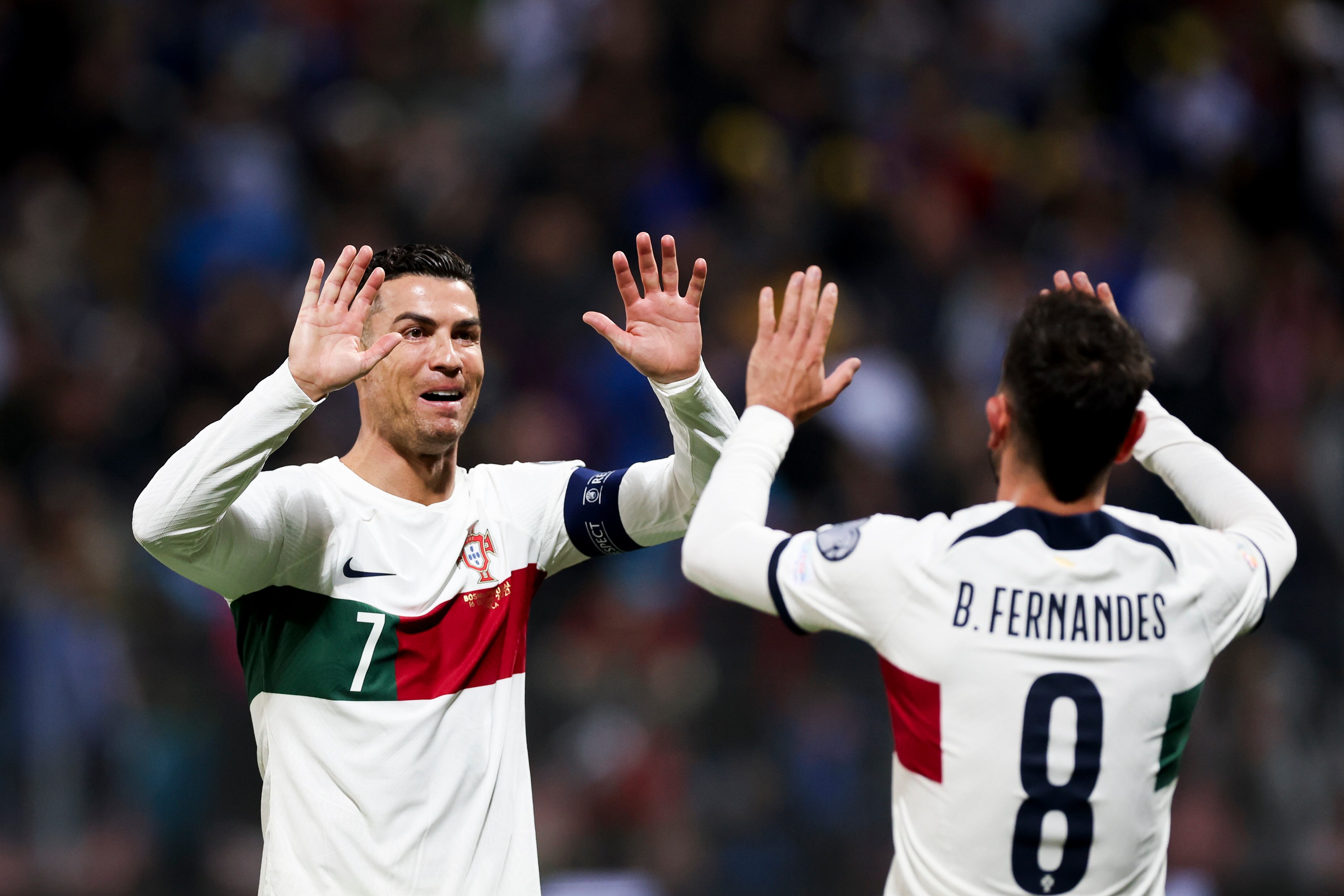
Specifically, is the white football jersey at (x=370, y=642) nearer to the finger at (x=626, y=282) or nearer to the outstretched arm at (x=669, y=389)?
the outstretched arm at (x=669, y=389)

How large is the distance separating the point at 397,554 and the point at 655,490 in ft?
2.51

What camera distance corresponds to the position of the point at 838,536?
3254 mm

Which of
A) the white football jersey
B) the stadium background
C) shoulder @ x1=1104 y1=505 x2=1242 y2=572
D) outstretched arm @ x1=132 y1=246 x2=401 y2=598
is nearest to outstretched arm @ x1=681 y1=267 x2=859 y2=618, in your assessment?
the white football jersey

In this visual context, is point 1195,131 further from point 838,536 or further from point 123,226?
point 838,536

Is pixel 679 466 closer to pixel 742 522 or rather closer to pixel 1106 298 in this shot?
pixel 742 522

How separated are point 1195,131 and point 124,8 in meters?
8.37

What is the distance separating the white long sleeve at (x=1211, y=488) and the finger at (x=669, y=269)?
127 centimetres

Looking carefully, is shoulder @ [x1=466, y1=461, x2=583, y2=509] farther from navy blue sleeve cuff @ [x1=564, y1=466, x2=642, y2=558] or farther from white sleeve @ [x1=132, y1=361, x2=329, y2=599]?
white sleeve @ [x1=132, y1=361, x2=329, y2=599]

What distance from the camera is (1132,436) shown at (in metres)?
3.30

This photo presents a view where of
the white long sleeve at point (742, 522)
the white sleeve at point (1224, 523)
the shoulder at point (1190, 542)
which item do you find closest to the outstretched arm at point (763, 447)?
the white long sleeve at point (742, 522)

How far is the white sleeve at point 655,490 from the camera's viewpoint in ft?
13.2

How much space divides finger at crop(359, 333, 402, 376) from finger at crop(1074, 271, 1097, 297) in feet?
5.57

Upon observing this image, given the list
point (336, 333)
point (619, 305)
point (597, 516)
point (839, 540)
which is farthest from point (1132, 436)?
point (619, 305)

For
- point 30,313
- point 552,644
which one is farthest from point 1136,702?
point 30,313
